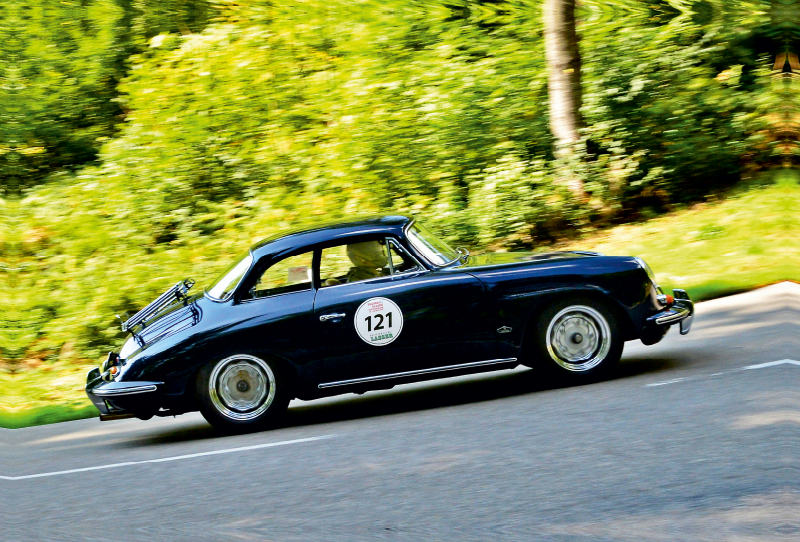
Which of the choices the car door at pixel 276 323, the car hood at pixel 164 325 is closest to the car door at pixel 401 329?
the car door at pixel 276 323

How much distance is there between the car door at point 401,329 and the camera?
22.4 ft

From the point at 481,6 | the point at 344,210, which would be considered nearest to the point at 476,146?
the point at 344,210

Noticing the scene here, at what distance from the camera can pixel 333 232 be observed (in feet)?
23.8

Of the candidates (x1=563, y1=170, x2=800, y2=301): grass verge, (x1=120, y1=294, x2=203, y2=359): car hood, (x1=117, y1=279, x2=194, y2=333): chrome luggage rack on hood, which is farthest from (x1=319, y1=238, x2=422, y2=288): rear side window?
(x1=563, y1=170, x2=800, y2=301): grass verge

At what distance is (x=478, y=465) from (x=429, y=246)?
94.1 inches

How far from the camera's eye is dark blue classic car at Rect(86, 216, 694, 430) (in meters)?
6.84

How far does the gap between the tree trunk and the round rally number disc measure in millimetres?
6600

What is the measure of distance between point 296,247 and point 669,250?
6192 mm

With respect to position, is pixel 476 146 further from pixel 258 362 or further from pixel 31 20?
pixel 31 20

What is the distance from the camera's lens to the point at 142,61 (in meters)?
15.5

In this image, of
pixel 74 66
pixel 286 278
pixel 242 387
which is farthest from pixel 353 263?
pixel 74 66

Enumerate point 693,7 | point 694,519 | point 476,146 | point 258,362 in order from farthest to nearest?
point 693,7 < point 476,146 < point 258,362 < point 694,519

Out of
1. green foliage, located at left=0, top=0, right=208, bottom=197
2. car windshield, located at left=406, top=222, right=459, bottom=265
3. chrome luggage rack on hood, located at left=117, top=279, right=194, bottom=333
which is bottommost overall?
chrome luggage rack on hood, located at left=117, top=279, right=194, bottom=333

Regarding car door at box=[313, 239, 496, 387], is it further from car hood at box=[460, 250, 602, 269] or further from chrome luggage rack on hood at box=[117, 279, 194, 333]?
chrome luggage rack on hood at box=[117, 279, 194, 333]
